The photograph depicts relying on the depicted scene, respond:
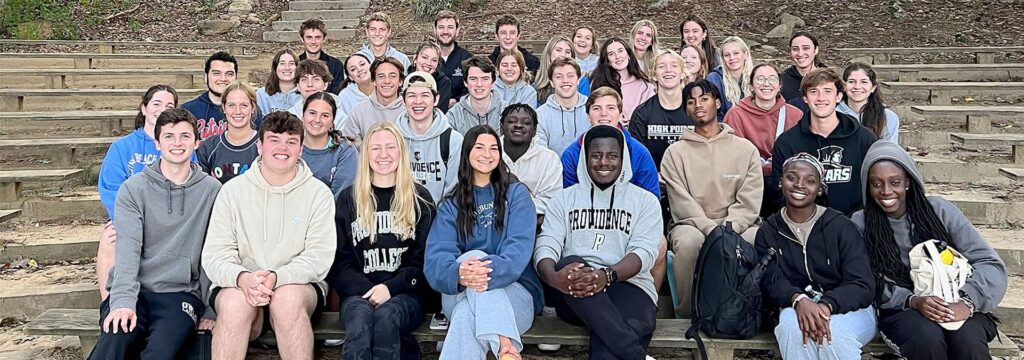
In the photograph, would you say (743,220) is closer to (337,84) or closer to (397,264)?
(397,264)

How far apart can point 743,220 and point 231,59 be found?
375cm

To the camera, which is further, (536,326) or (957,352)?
(536,326)

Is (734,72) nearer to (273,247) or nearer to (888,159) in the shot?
(888,159)

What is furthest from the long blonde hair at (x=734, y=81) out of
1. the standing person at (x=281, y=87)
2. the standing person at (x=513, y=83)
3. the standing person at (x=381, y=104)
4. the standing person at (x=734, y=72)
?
the standing person at (x=281, y=87)

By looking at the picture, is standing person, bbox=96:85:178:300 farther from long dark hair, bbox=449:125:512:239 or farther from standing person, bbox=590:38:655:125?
standing person, bbox=590:38:655:125

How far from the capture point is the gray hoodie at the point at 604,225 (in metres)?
4.20

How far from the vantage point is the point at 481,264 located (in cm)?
395

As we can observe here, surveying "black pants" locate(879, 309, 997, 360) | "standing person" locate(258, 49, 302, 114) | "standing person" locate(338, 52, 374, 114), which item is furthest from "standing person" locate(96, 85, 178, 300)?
"black pants" locate(879, 309, 997, 360)

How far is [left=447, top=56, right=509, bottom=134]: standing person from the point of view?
5.71 meters

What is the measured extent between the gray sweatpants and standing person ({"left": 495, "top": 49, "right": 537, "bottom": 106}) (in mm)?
2415

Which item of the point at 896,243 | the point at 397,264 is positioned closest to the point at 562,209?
the point at 397,264

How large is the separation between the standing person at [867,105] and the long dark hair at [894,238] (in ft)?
4.97

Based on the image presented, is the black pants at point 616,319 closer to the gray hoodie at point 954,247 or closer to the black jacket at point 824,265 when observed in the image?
the black jacket at point 824,265

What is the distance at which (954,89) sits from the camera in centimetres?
814
